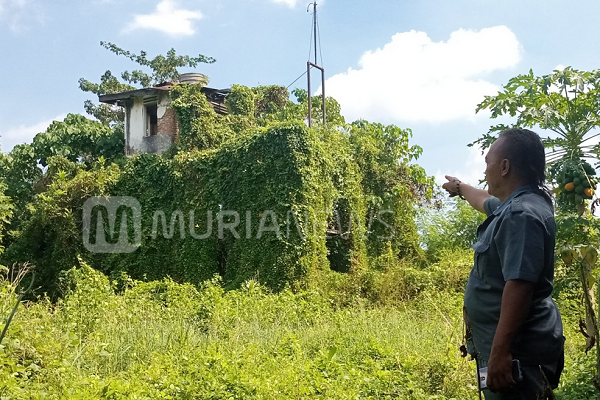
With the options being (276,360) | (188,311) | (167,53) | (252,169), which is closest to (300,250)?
(252,169)

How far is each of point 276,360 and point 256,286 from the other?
18.8 feet

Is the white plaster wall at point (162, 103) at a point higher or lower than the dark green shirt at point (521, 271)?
higher

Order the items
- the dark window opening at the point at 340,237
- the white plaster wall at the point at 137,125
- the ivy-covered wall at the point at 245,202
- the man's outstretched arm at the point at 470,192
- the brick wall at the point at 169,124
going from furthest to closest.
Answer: the white plaster wall at the point at 137,125 → the brick wall at the point at 169,124 → the dark window opening at the point at 340,237 → the ivy-covered wall at the point at 245,202 → the man's outstretched arm at the point at 470,192

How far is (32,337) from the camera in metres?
5.37

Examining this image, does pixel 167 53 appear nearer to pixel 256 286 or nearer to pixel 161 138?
pixel 161 138

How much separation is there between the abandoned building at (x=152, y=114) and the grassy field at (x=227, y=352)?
9.13 m

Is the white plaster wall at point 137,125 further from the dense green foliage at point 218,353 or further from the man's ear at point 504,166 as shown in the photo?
the man's ear at point 504,166

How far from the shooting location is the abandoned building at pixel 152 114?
18062mm

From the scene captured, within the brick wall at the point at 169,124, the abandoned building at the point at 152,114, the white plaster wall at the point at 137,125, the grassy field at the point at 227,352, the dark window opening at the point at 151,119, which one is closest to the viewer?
the grassy field at the point at 227,352

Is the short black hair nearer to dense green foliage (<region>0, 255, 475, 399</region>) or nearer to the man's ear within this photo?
the man's ear

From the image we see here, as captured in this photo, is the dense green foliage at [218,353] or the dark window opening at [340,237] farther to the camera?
the dark window opening at [340,237]

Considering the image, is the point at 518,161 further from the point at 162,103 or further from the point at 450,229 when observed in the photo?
the point at 162,103

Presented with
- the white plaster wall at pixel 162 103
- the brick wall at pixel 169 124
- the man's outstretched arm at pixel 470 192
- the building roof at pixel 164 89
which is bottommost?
the man's outstretched arm at pixel 470 192

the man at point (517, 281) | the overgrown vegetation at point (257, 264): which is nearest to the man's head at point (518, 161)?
the man at point (517, 281)
